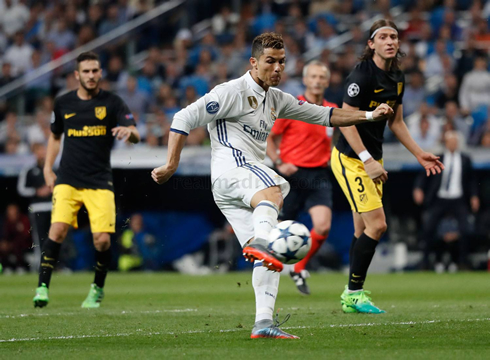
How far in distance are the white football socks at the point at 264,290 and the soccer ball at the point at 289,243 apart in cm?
52

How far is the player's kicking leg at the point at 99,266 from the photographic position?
893cm

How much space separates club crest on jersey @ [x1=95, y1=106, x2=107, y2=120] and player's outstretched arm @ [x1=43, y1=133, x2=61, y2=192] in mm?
563

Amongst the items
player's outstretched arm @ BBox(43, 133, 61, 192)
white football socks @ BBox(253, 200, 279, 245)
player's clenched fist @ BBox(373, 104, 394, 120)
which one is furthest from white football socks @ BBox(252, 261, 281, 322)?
player's outstretched arm @ BBox(43, 133, 61, 192)

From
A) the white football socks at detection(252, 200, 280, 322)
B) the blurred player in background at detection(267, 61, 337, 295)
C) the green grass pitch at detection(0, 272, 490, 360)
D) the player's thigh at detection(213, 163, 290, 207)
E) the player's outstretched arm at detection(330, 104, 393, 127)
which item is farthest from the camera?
the blurred player in background at detection(267, 61, 337, 295)

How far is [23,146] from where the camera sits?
58.7 feet

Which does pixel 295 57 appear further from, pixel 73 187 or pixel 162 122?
pixel 73 187

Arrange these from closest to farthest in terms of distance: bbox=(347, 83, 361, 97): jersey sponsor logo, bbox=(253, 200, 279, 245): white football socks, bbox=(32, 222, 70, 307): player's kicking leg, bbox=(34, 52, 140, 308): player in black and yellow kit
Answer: bbox=(253, 200, 279, 245): white football socks
bbox=(347, 83, 361, 97): jersey sponsor logo
bbox=(32, 222, 70, 307): player's kicking leg
bbox=(34, 52, 140, 308): player in black and yellow kit

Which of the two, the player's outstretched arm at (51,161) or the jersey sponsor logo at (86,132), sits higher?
the jersey sponsor logo at (86,132)

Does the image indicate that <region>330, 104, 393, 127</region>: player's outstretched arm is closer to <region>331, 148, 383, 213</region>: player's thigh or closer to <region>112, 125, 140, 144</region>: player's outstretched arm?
<region>331, 148, 383, 213</region>: player's thigh

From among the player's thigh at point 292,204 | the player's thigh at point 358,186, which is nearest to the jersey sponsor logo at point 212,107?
the player's thigh at point 358,186

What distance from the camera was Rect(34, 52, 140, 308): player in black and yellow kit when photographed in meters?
8.89

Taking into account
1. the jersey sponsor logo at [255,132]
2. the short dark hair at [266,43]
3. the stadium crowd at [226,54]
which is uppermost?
the stadium crowd at [226,54]

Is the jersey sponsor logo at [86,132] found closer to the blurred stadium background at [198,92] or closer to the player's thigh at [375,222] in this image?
the player's thigh at [375,222]

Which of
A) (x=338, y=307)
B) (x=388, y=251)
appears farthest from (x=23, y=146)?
(x=338, y=307)
